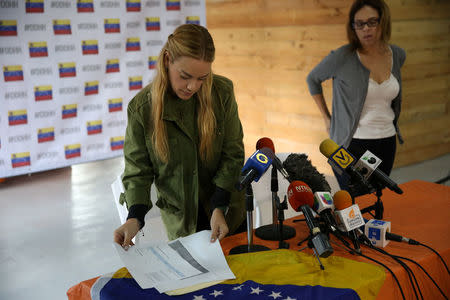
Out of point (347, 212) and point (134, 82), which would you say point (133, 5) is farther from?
point (347, 212)

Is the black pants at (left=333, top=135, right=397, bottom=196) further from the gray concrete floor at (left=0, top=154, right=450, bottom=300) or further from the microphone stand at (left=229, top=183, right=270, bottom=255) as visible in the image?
the gray concrete floor at (left=0, top=154, right=450, bottom=300)

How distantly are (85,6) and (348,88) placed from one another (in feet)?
9.39

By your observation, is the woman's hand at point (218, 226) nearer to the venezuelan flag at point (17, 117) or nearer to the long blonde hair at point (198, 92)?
the long blonde hair at point (198, 92)

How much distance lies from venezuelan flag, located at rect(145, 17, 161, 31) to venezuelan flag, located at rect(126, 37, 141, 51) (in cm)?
16

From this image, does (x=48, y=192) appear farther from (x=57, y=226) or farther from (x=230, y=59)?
(x=230, y=59)

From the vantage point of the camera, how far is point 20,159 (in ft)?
15.1

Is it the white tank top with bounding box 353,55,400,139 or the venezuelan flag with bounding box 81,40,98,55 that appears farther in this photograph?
the venezuelan flag with bounding box 81,40,98,55

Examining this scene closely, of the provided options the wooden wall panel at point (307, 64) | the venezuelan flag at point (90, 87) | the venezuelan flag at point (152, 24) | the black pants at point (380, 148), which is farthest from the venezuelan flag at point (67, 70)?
the black pants at point (380, 148)

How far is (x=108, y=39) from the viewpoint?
4.73m

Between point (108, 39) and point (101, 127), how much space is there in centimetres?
86

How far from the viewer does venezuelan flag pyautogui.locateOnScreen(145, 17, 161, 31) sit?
4793mm

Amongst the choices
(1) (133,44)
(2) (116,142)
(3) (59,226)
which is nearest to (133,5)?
(1) (133,44)

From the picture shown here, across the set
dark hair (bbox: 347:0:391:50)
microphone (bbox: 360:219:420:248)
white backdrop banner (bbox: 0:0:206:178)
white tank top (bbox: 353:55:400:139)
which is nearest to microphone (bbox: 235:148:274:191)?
microphone (bbox: 360:219:420:248)

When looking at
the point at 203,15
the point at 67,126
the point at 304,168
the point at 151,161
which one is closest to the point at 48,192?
the point at 67,126
